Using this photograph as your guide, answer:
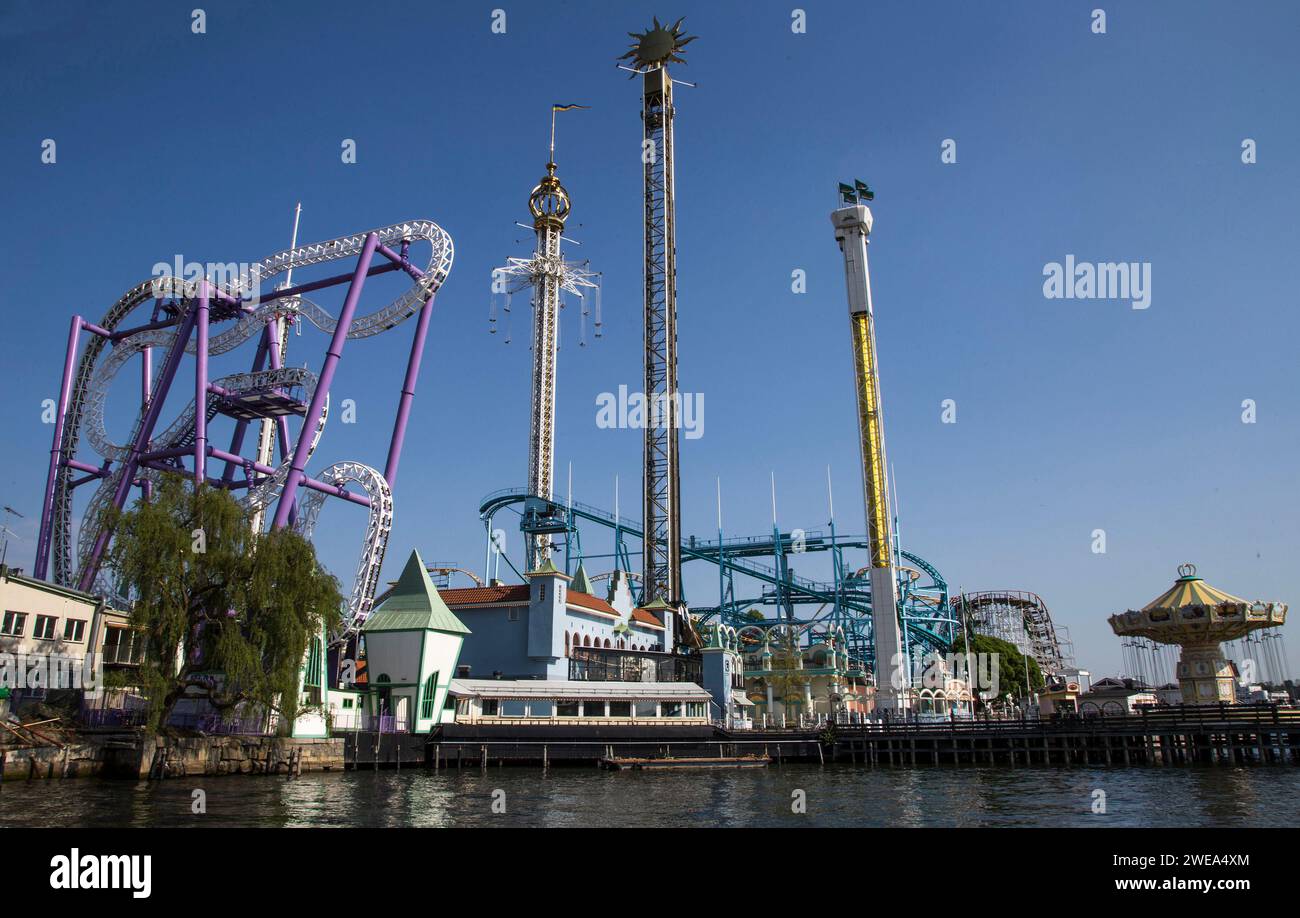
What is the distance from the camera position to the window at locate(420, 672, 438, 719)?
4956 cm

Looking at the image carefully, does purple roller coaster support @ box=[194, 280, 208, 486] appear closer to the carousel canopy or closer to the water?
the water

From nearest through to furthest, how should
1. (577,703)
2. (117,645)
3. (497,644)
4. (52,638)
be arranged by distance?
(52,638), (117,645), (577,703), (497,644)

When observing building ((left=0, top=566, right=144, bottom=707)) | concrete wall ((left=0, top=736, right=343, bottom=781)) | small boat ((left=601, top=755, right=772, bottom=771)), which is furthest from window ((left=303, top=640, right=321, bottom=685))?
small boat ((left=601, top=755, right=772, bottom=771))

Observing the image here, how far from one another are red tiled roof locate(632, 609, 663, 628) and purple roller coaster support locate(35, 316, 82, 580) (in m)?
39.2

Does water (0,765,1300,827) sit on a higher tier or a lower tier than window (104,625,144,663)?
lower

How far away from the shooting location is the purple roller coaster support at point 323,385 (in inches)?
1847

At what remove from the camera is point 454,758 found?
48344 mm

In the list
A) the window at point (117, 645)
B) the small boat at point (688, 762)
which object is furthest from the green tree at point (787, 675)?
the window at point (117, 645)

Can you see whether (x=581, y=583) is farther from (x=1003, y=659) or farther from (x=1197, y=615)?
(x=1003, y=659)

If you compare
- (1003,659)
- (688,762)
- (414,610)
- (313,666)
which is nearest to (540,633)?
(414,610)

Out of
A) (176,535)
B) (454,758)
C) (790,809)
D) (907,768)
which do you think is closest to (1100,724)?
(907,768)

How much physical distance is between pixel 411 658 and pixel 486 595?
40.0 feet

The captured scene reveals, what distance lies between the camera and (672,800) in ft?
104
